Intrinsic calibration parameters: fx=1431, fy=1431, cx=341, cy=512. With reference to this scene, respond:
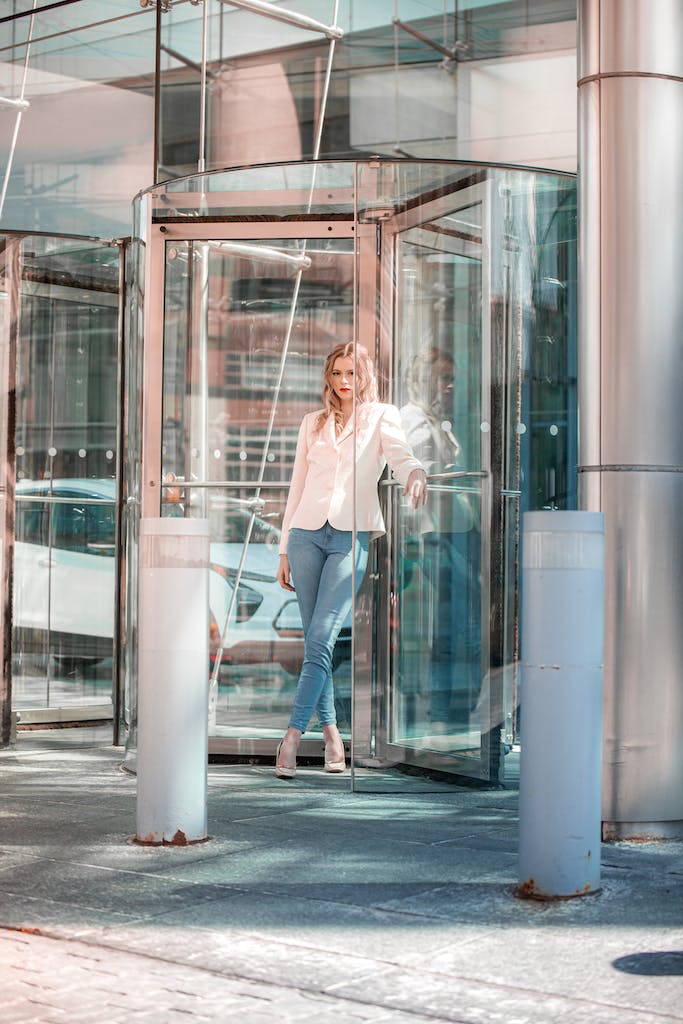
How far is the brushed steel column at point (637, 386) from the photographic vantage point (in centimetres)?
476

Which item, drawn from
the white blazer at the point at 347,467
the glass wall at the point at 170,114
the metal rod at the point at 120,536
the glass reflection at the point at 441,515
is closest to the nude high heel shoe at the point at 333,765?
the glass reflection at the point at 441,515

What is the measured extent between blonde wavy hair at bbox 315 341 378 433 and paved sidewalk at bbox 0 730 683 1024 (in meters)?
1.84

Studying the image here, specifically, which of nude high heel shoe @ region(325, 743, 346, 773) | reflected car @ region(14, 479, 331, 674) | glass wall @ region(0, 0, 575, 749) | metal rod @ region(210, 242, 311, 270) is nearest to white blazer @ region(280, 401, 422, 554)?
nude high heel shoe @ region(325, 743, 346, 773)

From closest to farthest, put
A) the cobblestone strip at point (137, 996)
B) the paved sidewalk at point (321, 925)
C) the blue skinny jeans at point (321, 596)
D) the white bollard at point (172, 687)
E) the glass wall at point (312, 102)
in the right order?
the cobblestone strip at point (137, 996)
the paved sidewalk at point (321, 925)
the white bollard at point (172, 687)
the blue skinny jeans at point (321, 596)
the glass wall at point (312, 102)

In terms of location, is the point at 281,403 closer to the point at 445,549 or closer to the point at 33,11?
the point at 445,549

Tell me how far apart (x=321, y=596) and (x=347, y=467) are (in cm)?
58

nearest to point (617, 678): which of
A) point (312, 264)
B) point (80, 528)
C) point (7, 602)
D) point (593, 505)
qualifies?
point (593, 505)

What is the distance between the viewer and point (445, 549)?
6281 millimetres

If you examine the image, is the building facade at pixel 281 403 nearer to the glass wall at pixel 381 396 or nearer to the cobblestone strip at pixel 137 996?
the glass wall at pixel 381 396

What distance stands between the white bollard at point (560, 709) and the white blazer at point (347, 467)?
211cm

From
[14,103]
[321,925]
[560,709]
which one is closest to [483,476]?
[560,709]

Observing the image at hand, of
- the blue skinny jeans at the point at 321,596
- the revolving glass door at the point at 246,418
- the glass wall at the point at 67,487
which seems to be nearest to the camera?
the blue skinny jeans at the point at 321,596

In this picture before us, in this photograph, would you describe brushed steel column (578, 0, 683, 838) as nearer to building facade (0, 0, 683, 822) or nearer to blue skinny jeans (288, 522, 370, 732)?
building facade (0, 0, 683, 822)

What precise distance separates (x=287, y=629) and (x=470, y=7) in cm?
932
